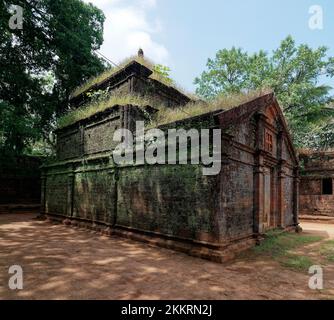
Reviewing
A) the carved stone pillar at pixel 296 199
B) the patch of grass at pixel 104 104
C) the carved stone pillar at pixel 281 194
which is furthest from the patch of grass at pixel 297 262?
the patch of grass at pixel 104 104

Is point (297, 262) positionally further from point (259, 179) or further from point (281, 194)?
point (281, 194)

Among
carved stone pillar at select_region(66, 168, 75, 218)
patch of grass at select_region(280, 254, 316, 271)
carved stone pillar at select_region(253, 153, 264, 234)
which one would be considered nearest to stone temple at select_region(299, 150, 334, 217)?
carved stone pillar at select_region(253, 153, 264, 234)

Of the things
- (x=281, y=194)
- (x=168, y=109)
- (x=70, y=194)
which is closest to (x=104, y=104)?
(x=168, y=109)

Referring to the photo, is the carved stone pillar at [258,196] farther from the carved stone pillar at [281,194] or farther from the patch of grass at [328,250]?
the carved stone pillar at [281,194]

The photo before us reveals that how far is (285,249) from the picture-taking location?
887 centimetres

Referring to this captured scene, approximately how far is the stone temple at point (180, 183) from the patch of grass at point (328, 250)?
6.35ft

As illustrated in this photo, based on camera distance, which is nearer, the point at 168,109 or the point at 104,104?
the point at 168,109

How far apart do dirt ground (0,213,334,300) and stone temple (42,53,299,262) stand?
0.79 meters

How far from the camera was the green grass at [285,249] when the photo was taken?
284 inches

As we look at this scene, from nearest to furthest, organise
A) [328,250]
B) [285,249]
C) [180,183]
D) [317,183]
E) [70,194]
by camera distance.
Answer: [180,183] < [285,249] < [328,250] < [70,194] < [317,183]

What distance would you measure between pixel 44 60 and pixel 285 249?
20.0 meters

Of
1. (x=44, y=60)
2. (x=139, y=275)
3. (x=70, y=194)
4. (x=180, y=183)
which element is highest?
(x=44, y=60)

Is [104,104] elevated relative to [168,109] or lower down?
elevated

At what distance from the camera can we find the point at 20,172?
20875mm
